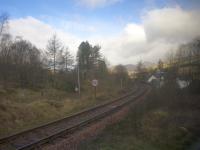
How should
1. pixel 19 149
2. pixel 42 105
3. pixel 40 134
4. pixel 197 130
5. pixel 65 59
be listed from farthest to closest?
pixel 65 59
pixel 42 105
pixel 197 130
pixel 40 134
pixel 19 149

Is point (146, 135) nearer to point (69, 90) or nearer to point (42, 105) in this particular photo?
point (42, 105)

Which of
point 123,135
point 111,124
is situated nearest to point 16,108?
point 111,124

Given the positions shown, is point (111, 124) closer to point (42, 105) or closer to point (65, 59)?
point (42, 105)

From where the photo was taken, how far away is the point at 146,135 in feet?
42.2

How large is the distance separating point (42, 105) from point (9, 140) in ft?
33.0

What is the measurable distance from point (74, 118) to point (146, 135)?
723 cm

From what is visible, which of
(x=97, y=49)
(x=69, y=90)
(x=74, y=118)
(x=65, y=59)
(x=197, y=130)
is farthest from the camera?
(x=97, y=49)

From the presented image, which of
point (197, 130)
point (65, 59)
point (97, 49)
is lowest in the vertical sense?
point (197, 130)

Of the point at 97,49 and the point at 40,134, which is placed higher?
the point at 97,49

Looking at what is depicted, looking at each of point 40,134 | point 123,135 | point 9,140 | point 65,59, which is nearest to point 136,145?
point 123,135

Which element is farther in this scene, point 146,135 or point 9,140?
point 146,135

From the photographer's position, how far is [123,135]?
1270cm

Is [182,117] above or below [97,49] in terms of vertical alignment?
below

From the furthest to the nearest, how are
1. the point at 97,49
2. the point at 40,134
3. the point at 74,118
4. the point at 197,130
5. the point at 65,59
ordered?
the point at 97,49, the point at 65,59, the point at 74,118, the point at 197,130, the point at 40,134
